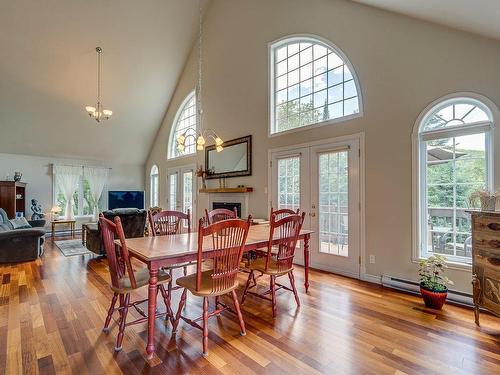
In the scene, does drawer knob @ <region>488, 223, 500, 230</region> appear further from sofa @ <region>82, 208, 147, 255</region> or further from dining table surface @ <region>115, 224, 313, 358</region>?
sofa @ <region>82, 208, 147, 255</region>

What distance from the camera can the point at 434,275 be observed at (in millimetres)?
2936

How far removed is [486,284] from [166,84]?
25.6 ft

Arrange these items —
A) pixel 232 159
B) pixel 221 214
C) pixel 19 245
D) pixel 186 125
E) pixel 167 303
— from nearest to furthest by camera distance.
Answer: pixel 167 303 → pixel 221 214 → pixel 19 245 → pixel 232 159 → pixel 186 125

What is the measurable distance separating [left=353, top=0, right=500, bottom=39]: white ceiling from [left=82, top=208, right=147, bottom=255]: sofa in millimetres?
5260

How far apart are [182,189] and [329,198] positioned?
470 centimetres

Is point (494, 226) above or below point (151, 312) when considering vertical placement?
above

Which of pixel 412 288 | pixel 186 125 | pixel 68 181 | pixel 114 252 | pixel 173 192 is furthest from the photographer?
pixel 68 181

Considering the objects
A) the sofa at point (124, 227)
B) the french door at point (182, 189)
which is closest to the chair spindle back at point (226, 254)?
the sofa at point (124, 227)

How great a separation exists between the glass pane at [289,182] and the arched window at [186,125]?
10.5 ft

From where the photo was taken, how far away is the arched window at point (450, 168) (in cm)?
288

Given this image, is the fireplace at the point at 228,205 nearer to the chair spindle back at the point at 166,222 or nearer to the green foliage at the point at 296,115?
the green foliage at the point at 296,115

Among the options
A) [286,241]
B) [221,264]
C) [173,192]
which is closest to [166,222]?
[221,264]

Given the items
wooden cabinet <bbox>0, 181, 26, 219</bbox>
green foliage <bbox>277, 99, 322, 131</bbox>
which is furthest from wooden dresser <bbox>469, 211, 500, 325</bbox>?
wooden cabinet <bbox>0, 181, 26, 219</bbox>

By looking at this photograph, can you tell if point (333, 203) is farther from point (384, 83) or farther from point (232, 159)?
point (232, 159)
